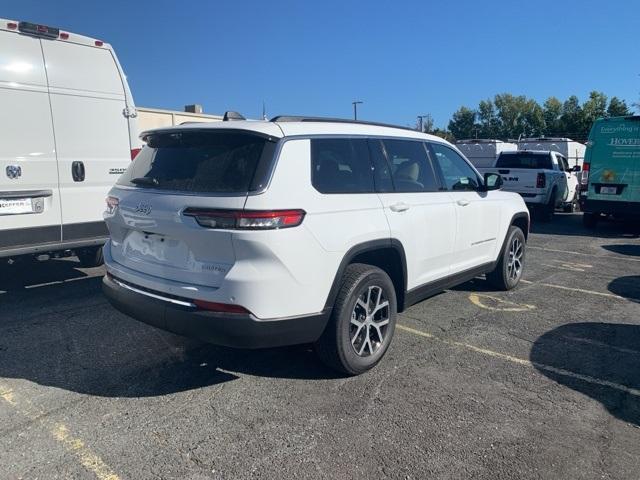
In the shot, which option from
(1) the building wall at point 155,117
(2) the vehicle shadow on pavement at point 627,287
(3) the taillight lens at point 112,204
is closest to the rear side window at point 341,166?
(3) the taillight lens at point 112,204

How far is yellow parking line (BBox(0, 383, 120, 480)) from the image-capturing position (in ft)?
9.02

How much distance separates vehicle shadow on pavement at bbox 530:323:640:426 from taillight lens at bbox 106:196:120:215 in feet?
11.5

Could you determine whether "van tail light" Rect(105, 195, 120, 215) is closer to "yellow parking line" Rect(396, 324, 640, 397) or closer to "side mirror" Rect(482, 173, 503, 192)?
"yellow parking line" Rect(396, 324, 640, 397)

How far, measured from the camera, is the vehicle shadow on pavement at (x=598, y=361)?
12.0ft

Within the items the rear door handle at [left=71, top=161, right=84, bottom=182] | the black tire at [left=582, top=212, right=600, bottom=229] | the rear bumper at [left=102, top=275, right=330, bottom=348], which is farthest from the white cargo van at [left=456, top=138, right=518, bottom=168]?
the rear bumper at [left=102, top=275, right=330, bottom=348]

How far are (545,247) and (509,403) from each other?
7.29m

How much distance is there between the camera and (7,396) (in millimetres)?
3545

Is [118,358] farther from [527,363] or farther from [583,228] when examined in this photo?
[583,228]

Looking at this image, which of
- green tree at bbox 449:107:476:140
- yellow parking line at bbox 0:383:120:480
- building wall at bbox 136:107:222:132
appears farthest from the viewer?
green tree at bbox 449:107:476:140

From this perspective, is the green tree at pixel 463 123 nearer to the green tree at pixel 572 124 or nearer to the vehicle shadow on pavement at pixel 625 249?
the green tree at pixel 572 124

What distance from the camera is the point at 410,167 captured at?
15.0 feet

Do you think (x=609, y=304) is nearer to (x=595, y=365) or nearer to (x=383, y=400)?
(x=595, y=365)

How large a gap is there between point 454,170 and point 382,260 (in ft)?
5.33

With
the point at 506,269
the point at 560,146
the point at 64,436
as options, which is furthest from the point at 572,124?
the point at 64,436
